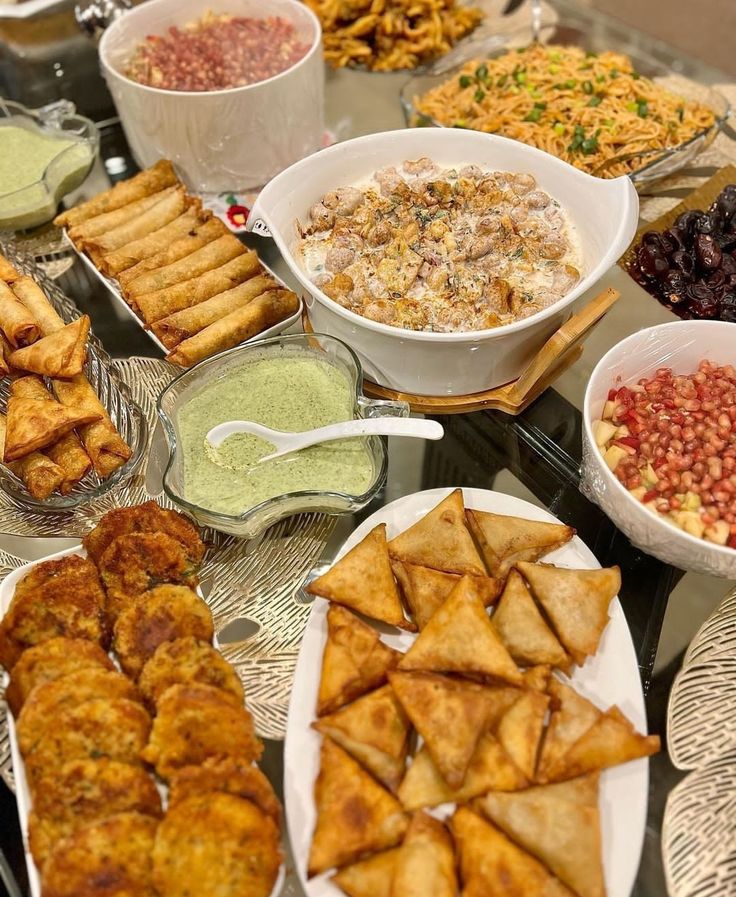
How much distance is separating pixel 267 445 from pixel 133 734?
31.6 inches

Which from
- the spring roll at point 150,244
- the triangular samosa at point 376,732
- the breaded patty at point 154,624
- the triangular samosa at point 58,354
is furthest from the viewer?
the spring roll at point 150,244

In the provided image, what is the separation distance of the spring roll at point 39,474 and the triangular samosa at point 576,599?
127 centimetres

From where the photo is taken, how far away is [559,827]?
5.16ft

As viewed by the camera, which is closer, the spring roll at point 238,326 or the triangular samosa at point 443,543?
the triangular samosa at point 443,543

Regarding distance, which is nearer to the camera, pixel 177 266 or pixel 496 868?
pixel 496 868

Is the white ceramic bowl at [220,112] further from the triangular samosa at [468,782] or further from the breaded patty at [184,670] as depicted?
the triangular samosa at [468,782]

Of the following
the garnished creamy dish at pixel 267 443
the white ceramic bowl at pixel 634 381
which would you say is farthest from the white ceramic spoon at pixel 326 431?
the white ceramic bowl at pixel 634 381

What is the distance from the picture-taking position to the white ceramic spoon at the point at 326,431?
80.7 inches

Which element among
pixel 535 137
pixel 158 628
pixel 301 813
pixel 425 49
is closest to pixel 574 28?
pixel 425 49

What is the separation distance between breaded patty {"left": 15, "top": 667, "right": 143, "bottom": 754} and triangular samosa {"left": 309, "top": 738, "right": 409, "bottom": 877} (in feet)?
1.56

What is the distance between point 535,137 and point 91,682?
2.57 metres

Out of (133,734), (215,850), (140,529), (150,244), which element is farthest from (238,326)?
(215,850)

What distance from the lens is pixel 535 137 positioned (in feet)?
10.2

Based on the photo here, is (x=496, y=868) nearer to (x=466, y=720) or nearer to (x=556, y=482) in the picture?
(x=466, y=720)
